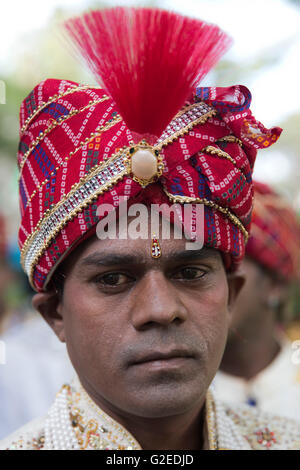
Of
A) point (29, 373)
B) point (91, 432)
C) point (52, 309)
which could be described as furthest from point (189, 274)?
point (29, 373)

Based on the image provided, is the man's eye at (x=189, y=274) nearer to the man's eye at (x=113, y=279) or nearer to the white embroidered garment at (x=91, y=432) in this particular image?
the man's eye at (x=113, y=279)

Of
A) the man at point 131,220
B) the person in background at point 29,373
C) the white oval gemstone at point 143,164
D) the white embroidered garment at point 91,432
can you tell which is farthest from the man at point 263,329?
the white oval gemstone at point 143,164

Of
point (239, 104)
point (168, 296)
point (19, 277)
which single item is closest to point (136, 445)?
point (168, 296)

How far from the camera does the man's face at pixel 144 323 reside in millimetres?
1987

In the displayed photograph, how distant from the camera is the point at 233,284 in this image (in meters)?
2.59

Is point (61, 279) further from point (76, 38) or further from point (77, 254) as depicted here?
point (76, 38)

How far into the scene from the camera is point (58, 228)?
213cm

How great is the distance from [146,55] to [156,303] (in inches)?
35.1

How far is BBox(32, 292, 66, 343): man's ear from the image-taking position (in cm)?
239

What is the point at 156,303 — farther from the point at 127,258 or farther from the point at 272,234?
the point at 272,234

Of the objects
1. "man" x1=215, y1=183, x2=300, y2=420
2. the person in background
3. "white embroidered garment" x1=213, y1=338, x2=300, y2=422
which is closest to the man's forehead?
"man" x1=215, y1=183, x2=300, y2=420

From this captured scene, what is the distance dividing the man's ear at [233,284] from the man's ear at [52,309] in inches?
31.2

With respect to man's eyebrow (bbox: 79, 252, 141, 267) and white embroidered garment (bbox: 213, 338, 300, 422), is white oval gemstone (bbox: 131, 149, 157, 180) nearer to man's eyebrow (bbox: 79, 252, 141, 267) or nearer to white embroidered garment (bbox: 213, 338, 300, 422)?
man's eyebrow (bbox: 79, 252, 141, 267)

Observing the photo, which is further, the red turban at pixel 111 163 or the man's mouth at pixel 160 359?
the red turban at pixel 111 163
